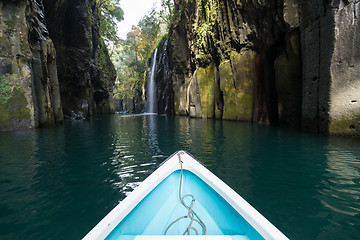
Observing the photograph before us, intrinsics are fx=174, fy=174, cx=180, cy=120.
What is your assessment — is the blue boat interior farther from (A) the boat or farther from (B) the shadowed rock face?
(B) the shadowed rock face

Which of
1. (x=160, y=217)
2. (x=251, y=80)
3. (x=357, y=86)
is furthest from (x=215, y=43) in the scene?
(x=160, y=217)

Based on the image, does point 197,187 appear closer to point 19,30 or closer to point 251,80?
point 251,80

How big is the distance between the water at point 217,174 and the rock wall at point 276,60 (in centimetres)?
190

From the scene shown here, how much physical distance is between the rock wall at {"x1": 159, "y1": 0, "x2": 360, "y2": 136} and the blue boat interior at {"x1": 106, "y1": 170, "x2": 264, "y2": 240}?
6.23 m

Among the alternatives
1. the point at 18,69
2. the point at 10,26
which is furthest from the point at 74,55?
the point at 18,69

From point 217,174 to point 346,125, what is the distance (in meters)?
5.31

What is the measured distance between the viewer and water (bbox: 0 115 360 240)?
1922 mm

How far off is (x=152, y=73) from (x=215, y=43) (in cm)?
1965

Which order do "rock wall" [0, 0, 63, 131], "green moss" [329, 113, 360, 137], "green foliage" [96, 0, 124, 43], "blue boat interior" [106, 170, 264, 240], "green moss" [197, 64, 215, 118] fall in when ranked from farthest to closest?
"green foliage" [96, 0, 124, 43]
"green moss" [197, 64, 215, 118]
"rock wall" [0, 0, 63, 131]
"green moss" [329, 113, 360, 137]
"blue boat interior" [106, 170, 264, 240]

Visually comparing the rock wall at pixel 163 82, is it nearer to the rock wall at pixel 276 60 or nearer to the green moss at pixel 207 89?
the rock wall at pixel 276 60

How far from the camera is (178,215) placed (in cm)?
179

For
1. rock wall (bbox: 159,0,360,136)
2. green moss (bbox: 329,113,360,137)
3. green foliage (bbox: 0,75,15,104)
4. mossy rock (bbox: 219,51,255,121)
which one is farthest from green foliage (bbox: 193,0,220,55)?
green foliage (bbox: 0,75,15,104)

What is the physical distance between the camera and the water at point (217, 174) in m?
1.92

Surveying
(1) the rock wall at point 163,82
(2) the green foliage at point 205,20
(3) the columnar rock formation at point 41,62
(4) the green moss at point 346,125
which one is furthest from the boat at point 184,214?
(1) the rock wall at point 163,82
